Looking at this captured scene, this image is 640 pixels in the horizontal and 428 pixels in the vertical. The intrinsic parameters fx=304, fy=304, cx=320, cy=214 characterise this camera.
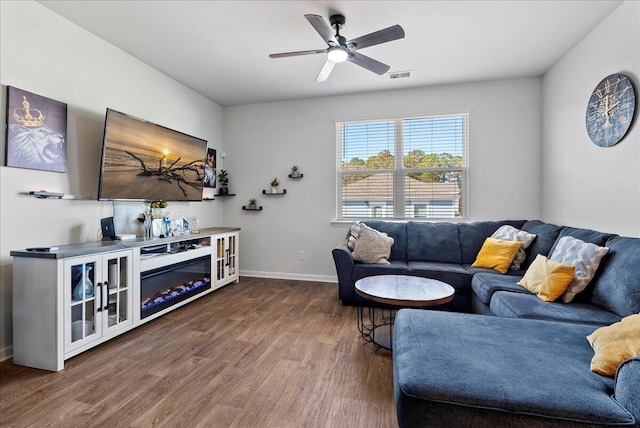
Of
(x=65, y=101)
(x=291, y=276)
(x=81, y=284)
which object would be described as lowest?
(x=291, y=276)

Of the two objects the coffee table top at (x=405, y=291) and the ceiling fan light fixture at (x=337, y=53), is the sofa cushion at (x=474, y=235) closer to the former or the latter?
the coffee table top at (x=405, y=291)

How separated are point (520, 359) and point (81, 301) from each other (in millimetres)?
2793

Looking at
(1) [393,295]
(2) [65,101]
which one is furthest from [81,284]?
(1) [393,295]

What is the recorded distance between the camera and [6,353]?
7.38ft

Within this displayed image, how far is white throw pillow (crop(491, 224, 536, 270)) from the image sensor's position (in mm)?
3127

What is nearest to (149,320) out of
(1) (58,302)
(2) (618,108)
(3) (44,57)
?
(1) (58,302)

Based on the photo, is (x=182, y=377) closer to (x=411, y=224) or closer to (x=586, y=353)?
(x=586, y=353)

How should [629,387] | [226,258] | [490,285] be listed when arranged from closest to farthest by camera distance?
[629,387] → [490,285] → [226,258]

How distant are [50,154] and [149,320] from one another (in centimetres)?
167

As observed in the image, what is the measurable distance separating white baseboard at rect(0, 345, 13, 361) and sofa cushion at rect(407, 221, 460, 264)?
377 centimetres

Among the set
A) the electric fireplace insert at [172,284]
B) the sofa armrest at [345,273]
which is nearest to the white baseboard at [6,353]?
the electric fireplace insert at [172,284]

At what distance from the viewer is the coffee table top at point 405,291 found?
2.14 meters

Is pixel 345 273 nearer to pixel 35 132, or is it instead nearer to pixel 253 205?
pixel 253 205

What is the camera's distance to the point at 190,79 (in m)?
3.91
